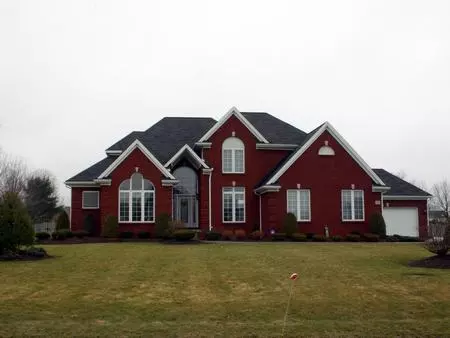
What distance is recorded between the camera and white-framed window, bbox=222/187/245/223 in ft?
116

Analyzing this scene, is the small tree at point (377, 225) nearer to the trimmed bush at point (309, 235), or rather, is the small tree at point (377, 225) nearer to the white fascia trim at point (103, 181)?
the trimmed bush at point (309, 235)

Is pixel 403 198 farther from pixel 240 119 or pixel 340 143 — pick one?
pixel 240 119

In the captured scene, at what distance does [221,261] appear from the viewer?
1817 centimetres

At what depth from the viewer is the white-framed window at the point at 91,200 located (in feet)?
114

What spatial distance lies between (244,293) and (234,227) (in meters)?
22.2

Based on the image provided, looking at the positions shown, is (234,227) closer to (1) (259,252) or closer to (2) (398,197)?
(2) (398,197)

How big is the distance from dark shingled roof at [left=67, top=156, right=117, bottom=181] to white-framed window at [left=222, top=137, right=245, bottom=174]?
7811mm

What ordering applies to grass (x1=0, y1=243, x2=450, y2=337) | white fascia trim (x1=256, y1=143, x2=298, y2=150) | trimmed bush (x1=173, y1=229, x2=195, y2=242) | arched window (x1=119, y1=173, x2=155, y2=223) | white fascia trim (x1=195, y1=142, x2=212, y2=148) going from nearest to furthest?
grass (x1=0, y1=243, x2=450, y2=337), trimmed bush (x1=173, y1=229, x2=195, y2=242), arched window (x1=119, y1=173, x2=155, y2=223), white fascia trim (x1=195, y1=142, x2=212, y2=148), white fascia trim (x1=256, y1=143, x2=298, y2=150)

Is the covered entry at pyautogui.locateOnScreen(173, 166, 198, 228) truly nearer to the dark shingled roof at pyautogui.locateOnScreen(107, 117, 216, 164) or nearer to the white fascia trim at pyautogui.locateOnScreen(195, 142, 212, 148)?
the dark shingled roof at pyautogui.locateOnScreen(107, 117, 216, 164)

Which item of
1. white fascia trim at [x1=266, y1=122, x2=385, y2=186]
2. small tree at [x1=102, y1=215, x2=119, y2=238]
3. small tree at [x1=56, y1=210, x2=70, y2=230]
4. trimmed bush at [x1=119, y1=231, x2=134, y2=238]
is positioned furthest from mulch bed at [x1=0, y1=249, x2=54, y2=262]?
white fascia trim at [x1=266, y1=122, x2=385, y2=186]

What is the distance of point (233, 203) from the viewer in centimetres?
3541

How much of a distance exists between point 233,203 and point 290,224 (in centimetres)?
514

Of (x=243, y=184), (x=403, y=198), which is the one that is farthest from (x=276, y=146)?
(x=403, y=198)

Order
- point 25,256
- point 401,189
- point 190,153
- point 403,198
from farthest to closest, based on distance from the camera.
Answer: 1. point 401,189
2. point 403,198
3. point 190,153
4. point 25,256
